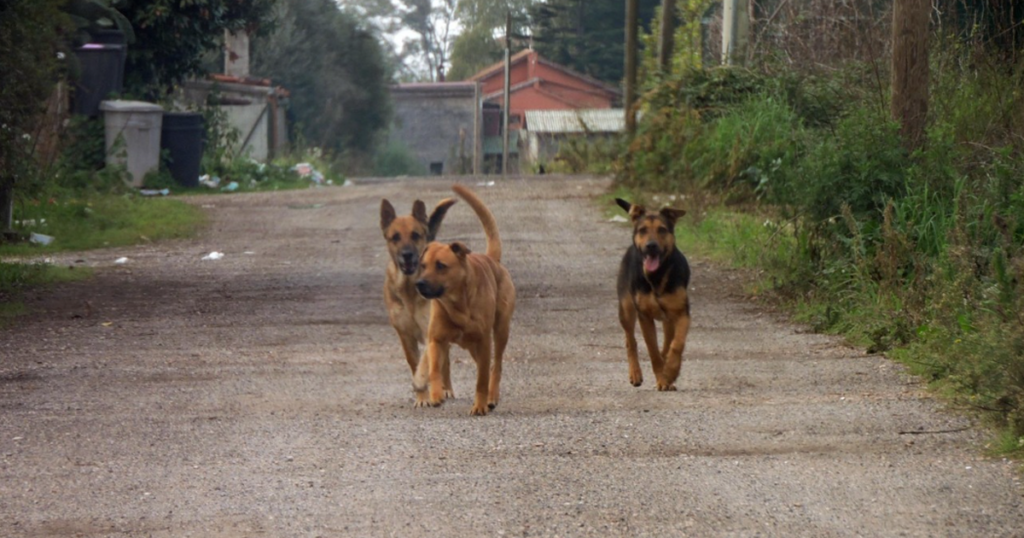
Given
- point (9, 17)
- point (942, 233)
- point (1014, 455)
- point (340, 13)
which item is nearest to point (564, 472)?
point (1014, 455)

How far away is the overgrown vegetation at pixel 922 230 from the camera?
7352 mm

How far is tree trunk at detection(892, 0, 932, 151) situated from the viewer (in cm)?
1120

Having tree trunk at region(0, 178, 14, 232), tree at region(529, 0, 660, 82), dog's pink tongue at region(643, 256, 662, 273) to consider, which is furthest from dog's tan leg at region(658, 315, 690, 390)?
tree at region(529, 0, 660, 82)

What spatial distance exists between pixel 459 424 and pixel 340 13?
1735 inches

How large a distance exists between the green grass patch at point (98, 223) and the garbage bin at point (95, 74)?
375 cm

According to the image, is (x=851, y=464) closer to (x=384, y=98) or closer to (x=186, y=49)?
(x=186, y=49)

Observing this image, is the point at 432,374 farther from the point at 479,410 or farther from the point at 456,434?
the point at 456,434

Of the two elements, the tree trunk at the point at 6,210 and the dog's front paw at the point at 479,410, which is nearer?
the dog's front paw at the point at 479,410

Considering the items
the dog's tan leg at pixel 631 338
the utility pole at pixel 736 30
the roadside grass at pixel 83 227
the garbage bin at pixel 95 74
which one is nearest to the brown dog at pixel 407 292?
the dog's tan leg at pixel 631 338

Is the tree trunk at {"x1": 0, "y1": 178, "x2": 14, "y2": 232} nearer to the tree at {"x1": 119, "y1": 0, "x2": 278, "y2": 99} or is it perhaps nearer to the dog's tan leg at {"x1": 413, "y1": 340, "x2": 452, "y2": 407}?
the dog's tan leg at {"x1": 413, "y1": 340, "x2": 452, "y2": 407}

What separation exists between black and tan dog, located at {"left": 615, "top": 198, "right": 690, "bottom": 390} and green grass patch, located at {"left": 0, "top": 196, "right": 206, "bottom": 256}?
9.41m

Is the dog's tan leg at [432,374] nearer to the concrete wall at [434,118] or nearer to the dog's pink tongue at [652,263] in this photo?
the dog's pink tongue at [652,263]

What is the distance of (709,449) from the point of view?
6.37 m

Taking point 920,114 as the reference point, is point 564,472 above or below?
below
